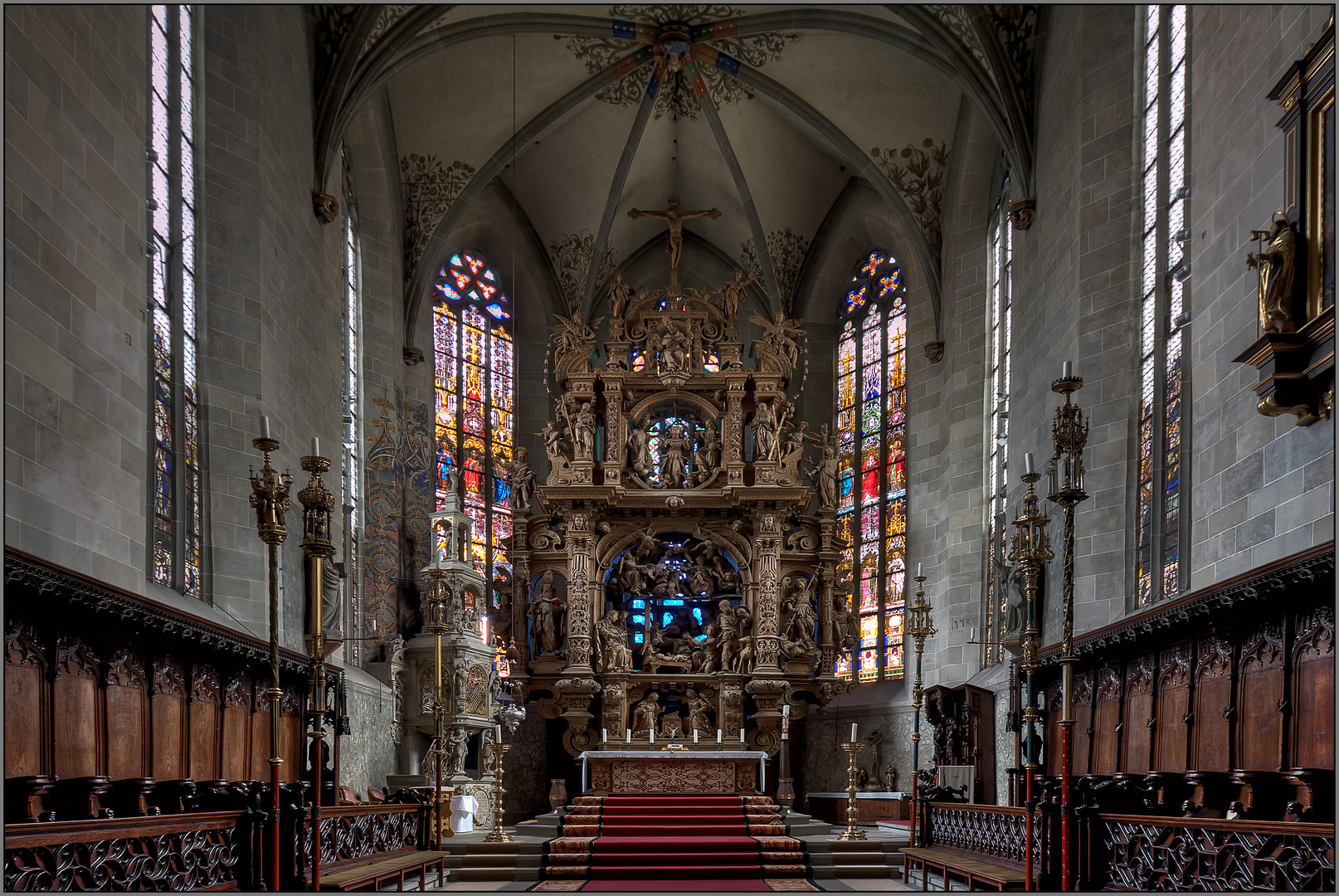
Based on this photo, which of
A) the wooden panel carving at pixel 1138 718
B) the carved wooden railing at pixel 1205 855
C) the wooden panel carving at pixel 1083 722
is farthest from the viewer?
the wooden panel carving at pixel 1083 722

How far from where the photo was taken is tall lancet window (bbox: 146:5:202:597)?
13.2 meters

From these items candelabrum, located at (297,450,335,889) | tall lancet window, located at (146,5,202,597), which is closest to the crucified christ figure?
tall lancet window, located at (146,5,202,597)

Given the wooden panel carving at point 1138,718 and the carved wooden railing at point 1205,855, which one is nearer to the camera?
the carved wooden railing at point 1205,855

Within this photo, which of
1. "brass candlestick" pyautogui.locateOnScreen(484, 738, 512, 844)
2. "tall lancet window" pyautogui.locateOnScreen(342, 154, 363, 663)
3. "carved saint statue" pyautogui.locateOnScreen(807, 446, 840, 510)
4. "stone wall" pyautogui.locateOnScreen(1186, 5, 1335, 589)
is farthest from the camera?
"carved saint statue" pyautogui.locateOnScreen(807, 446, 840, 510)

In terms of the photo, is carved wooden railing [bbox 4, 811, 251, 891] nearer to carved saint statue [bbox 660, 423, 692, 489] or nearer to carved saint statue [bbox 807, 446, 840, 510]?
carved saint statue [bbox 660, 423, 692, 489]

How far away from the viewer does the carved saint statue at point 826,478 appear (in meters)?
21.5

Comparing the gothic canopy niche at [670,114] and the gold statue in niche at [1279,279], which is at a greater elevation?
the gothic canopy niche at [670,114]

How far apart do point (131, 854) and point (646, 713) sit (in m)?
12.9

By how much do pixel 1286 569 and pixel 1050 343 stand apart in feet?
24.9

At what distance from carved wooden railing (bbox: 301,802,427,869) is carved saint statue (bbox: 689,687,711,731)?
23.5 feet

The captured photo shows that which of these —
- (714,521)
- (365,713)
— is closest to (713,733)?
(714,521)

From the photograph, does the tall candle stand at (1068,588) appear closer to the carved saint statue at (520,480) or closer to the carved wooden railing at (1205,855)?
the carved wooden railing at (1205,855)

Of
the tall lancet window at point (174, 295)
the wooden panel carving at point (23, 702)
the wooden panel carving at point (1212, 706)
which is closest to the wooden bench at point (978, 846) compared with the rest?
the wooden panel carving at point (1212, 706)

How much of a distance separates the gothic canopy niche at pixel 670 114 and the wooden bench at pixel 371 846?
9.44 meters
